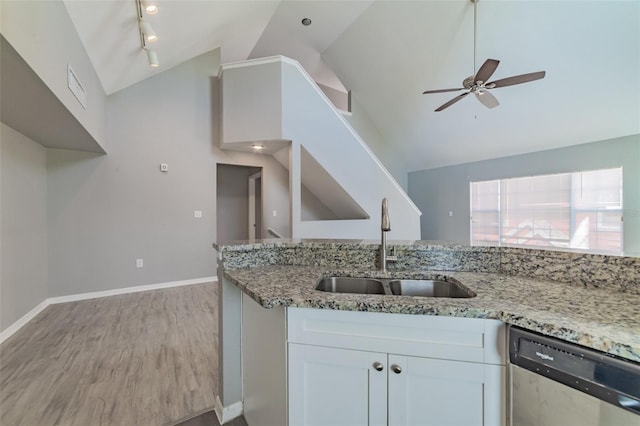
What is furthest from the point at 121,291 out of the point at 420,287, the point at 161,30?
the point at 420,287

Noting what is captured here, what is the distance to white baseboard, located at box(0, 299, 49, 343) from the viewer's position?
8.43 ft

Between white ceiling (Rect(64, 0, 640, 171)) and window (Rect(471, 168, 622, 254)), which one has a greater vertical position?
white ceiling (Rect(64, 0, 640, 171))

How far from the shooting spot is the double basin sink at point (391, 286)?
141 cm

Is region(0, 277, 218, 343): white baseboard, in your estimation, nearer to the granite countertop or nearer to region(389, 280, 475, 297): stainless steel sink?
the granite countertop

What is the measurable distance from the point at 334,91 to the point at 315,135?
393 centimetres

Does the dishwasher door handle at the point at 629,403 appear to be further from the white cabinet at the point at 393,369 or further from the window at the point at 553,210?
the window at the point at 553,210

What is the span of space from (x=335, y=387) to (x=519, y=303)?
737 millimetres

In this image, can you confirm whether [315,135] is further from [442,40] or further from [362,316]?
[362,316]

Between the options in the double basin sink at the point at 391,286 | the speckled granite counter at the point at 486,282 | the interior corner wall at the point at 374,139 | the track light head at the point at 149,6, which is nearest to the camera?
the speckled granite counter at the point at 486,282

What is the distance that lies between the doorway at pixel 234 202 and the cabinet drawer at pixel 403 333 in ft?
17.2

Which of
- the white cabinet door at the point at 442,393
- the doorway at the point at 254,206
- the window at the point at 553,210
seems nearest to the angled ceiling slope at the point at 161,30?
the doorway at the point at 254,206

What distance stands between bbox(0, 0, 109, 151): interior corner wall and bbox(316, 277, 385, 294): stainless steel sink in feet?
6.46

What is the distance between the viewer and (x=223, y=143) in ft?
14.0

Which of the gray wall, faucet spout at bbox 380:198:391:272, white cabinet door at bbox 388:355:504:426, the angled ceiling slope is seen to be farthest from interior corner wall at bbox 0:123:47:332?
the gray wall
